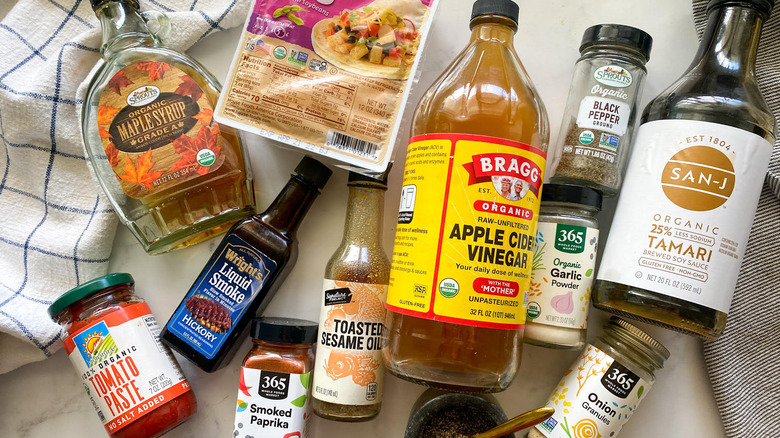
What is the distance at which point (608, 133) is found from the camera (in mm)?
876

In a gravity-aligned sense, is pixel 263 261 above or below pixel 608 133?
below

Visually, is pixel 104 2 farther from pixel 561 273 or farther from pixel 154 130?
pixel 561 273

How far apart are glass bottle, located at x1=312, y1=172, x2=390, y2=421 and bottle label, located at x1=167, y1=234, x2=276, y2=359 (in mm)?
122

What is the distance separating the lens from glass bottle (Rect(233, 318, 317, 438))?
2.78ft

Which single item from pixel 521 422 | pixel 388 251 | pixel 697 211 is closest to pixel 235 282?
pixel 388 251

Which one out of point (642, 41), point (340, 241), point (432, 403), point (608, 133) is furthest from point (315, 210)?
point (642, 41)

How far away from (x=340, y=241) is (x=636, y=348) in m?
0.54

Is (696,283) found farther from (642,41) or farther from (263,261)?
(263,261)

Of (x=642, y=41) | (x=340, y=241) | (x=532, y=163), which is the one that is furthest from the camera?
(x=340, y=241)

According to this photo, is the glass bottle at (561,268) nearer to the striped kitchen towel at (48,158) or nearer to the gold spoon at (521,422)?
the gold spoon at (521,422)

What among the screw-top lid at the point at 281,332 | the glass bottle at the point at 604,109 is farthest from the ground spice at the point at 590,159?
the screw-top lid at the point at 281,332

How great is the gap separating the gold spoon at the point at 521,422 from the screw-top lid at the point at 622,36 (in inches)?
23.2

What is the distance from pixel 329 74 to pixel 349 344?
1.44 feet

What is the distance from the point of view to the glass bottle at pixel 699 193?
2.62 feet
